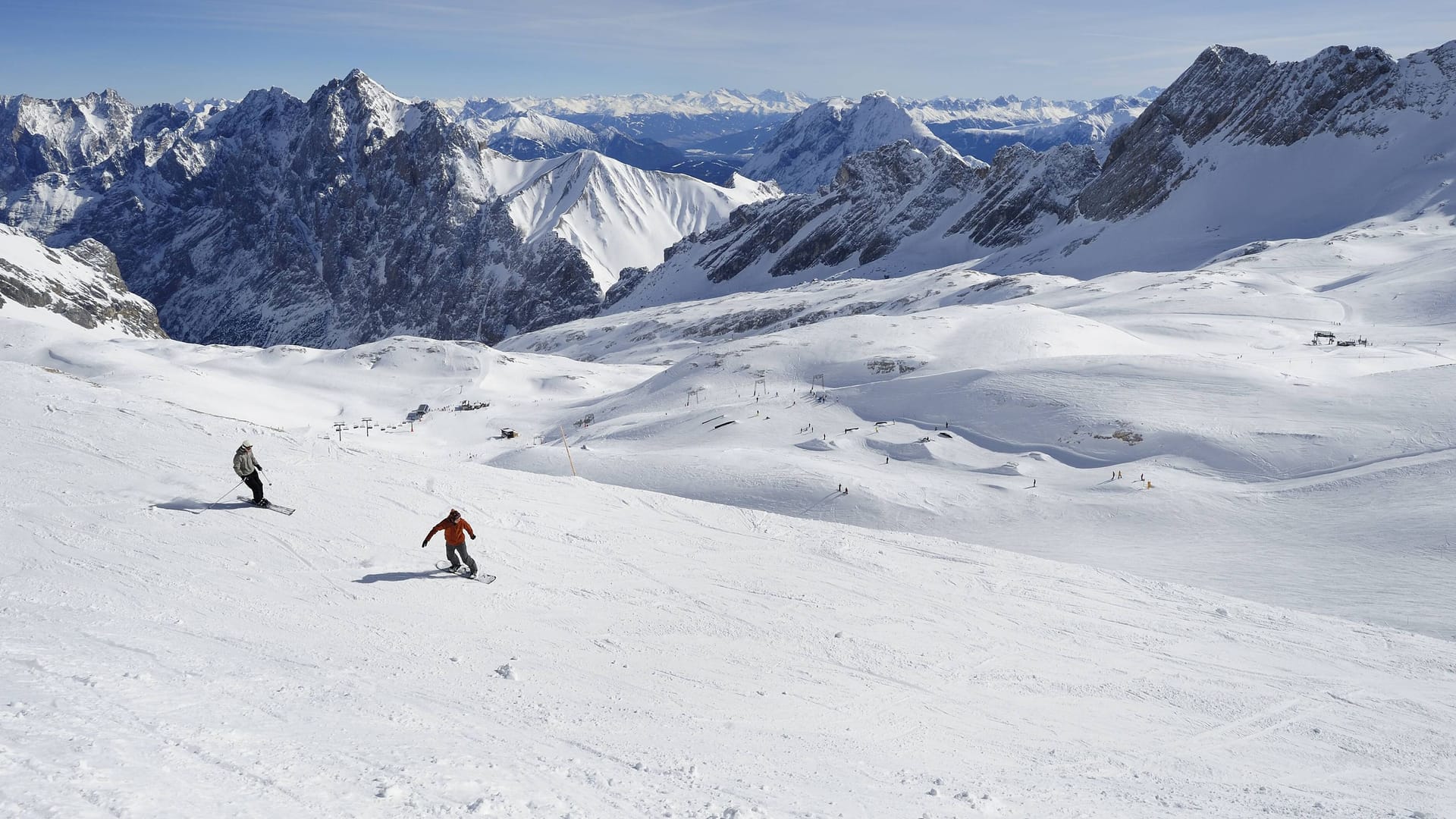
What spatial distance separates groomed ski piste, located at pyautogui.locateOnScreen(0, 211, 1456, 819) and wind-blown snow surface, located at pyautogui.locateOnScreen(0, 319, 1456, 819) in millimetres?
57

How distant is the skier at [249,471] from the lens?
47.7 ft

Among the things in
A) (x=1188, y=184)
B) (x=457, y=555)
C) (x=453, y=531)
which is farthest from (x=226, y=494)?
(x=1188, y=184)

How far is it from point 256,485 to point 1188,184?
125 meters

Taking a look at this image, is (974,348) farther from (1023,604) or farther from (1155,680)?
(1155,680)

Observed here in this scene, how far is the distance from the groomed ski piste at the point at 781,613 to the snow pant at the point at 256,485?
286mm

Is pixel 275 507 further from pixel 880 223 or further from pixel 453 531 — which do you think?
pixel 880 223

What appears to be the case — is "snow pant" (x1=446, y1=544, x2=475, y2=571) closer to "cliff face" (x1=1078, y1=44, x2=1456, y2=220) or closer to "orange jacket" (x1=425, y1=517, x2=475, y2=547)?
"orange jacket" (x1=425, y1=517, x2=475, y2=547)

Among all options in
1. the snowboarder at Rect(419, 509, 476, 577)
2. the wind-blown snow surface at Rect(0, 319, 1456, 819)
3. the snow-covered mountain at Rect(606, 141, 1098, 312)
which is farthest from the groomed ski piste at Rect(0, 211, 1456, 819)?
the snow-covered mountain at Rect(606, 141, 1098, 312)

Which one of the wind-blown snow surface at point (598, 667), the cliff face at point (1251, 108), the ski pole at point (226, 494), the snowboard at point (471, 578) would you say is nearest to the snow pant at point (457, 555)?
the snowboard at point (471, 578)

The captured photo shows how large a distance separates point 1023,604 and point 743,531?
6.28 m

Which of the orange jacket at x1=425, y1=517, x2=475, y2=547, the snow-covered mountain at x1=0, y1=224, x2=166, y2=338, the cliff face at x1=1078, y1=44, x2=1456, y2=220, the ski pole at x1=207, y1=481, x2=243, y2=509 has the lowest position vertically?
the orange jacket at x1=425, y1=517, x2=475, y2=547

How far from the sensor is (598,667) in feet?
36.9

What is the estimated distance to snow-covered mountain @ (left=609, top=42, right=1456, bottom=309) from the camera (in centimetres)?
9838

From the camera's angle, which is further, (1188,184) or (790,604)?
(1188,184)
